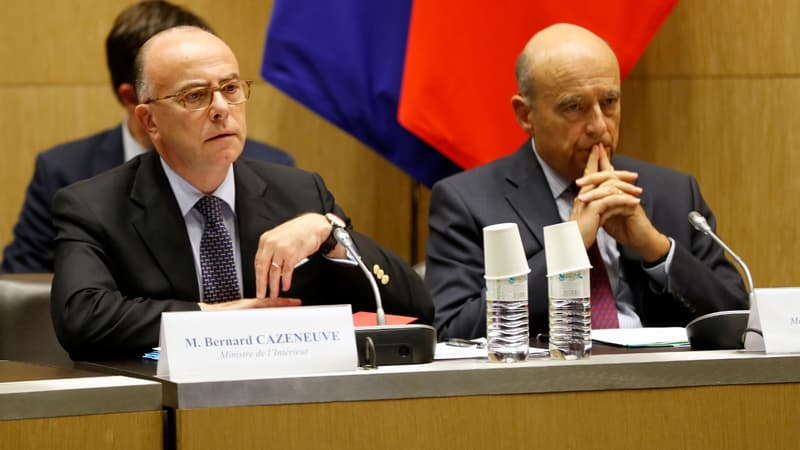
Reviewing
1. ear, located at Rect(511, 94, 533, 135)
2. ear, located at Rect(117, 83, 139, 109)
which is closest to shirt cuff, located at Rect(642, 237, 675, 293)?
ear, located at Rect(511, 94, 533, 135)

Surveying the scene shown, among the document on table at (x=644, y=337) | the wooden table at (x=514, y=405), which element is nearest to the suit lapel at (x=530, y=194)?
the document on table at (x=644, y=337)

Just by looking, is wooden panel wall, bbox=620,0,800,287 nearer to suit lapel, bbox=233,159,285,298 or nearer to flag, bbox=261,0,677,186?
flag, bbox=261,0,677,186

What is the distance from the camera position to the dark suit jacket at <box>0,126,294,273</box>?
402 cm

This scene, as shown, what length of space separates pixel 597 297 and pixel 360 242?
65cm

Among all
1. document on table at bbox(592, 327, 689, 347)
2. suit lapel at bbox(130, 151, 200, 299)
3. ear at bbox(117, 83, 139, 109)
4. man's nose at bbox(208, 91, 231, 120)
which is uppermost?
ear at bbox(117, 83, 139, 109)

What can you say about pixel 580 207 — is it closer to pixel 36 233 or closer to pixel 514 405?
pixel 514 405

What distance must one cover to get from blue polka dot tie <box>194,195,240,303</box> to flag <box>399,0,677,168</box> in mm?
1228

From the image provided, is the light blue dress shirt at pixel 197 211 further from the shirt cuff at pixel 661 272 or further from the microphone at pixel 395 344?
the shirt cuff at pixel 661 272

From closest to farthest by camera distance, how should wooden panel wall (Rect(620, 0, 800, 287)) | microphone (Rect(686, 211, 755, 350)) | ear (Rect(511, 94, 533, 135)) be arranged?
microphone (Rect(686, 211, 755, 350)) → ear (Rect(511, 94, 533, 135)) → wooden panel wall (Rect(620, 0, 800, 287))

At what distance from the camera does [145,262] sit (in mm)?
2744

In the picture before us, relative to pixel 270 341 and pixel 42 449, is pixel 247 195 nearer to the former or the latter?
pixel 270 341

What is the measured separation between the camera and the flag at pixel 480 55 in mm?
3926

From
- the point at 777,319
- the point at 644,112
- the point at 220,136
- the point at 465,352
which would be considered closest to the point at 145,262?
the point at 220,136

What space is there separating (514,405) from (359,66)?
7.85 ft
